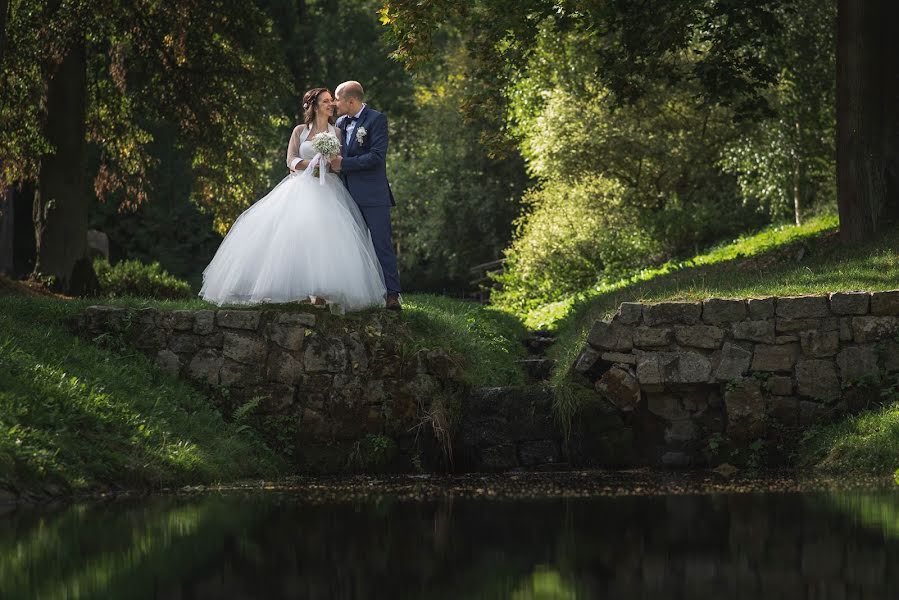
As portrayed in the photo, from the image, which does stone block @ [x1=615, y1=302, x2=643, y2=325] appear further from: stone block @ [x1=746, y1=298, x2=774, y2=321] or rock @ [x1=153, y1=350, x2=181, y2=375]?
rock @ [x1=153, y1=350, x2=181, y2=375]

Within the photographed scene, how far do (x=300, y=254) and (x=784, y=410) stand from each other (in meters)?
4.80

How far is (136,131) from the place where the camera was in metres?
20.4

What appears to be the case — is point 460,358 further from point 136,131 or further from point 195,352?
point 136,131

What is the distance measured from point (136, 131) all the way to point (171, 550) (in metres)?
15.2

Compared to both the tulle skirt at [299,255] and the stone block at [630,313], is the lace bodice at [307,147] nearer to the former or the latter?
the tulle skirt at [299,255]

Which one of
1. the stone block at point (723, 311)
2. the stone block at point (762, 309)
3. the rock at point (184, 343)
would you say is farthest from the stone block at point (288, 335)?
the stone block at point (762, 309)

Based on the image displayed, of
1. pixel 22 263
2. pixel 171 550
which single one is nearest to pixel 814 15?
pixel 22 263

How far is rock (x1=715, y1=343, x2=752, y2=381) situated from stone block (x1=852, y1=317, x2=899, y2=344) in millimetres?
992

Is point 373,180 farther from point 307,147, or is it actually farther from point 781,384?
point 781,384

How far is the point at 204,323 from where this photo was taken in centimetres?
1189

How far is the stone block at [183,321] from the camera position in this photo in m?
12.0

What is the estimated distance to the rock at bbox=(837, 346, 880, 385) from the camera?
37.6 ft

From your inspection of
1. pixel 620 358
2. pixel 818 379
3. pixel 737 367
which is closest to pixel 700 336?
pixel 737 367

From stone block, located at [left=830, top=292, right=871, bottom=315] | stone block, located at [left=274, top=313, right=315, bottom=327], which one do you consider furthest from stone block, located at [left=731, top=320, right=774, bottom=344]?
stone block, located at [left=274, top=313, right=315, bottom=327]
